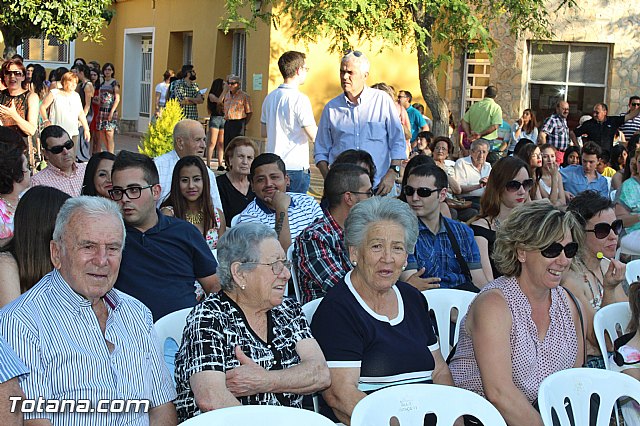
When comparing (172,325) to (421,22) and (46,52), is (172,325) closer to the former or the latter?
(421,22)

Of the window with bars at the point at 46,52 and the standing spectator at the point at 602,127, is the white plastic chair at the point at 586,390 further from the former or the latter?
the window with bars at the point at 46,52

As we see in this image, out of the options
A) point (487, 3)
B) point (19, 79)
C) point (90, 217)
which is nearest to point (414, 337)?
point (90, 217)

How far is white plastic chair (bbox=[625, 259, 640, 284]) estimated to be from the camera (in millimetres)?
5520

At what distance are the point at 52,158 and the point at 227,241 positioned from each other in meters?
3.63

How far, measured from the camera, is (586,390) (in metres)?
3.53

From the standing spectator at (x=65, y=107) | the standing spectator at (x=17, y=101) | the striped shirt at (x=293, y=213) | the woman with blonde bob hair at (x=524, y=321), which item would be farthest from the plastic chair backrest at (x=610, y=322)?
the standing spectator at (x=65, y=107)

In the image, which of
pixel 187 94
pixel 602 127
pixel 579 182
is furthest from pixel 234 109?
pixel 579 182

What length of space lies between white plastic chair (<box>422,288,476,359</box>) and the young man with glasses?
3.96 feet

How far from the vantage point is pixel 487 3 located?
1547 centimetres

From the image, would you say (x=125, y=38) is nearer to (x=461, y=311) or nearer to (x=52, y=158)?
(x=52, y=158)

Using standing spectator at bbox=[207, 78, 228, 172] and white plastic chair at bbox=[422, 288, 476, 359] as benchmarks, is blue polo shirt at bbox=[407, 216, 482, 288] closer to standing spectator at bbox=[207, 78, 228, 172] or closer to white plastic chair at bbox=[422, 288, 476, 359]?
white plastic chair at bbox=[422, 288, 476, 359]

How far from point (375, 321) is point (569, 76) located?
570 inches

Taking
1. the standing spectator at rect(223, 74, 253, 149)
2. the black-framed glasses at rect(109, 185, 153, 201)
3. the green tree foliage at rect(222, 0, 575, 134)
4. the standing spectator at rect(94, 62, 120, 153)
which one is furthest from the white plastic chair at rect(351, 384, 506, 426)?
the standing spectator at rect(94, 62, 120, 153)

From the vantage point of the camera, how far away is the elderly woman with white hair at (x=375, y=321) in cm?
363
